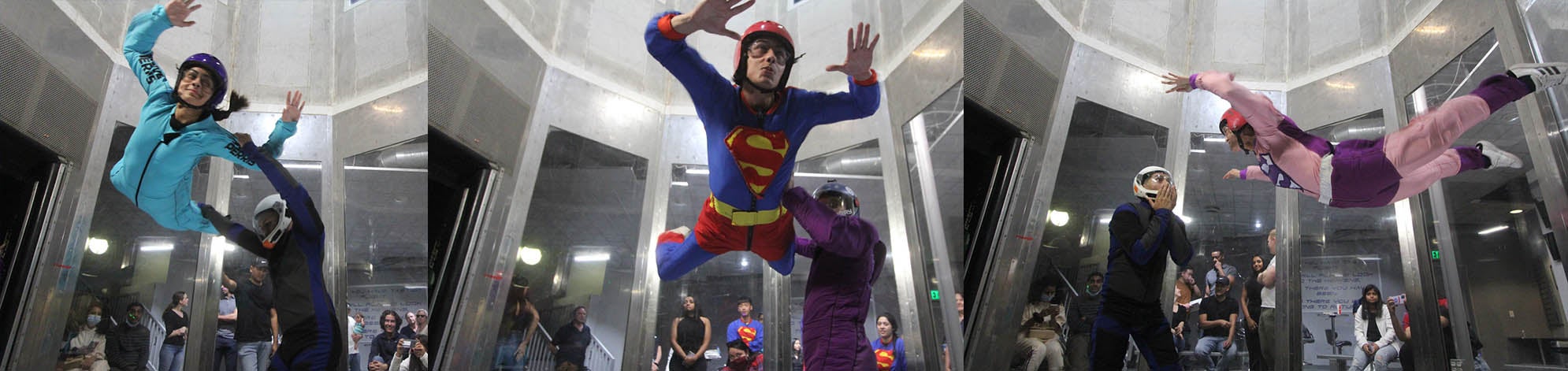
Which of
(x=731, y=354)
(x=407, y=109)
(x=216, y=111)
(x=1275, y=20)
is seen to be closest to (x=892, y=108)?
(x=731, y=354)

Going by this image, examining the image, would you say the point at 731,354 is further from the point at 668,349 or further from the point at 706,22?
the point at 706,22

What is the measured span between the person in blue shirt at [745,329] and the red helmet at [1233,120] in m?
2.20

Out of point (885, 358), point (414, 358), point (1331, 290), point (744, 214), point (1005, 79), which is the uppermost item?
point (1005, 79)

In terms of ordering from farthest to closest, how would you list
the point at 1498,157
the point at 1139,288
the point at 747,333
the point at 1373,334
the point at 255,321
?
the point at 747,333 < the point at 255,321 < the point at 1139,288 < the point at 1373,334 < the point at 1498,157

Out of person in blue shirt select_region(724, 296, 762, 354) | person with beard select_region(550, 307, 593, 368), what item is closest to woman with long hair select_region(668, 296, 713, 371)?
person in blue shirt select_region(724, 296, 762, 354)

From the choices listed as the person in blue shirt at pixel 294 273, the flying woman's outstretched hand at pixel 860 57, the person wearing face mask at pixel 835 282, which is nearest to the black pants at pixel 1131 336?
the person wearing face mask at pixel 835 282

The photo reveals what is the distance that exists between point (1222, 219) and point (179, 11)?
4.38m

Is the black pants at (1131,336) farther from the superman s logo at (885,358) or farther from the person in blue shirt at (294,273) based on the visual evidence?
the person in blue shirt at (294,273)

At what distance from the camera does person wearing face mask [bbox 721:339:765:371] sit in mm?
3697

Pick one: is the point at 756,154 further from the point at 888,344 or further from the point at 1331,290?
the point at 1331,290

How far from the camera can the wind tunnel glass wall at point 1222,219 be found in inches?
119

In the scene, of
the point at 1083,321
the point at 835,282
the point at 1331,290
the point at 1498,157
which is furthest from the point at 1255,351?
the point at 835,282

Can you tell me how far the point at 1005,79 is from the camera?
11.4 ft

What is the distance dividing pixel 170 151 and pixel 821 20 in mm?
2896
